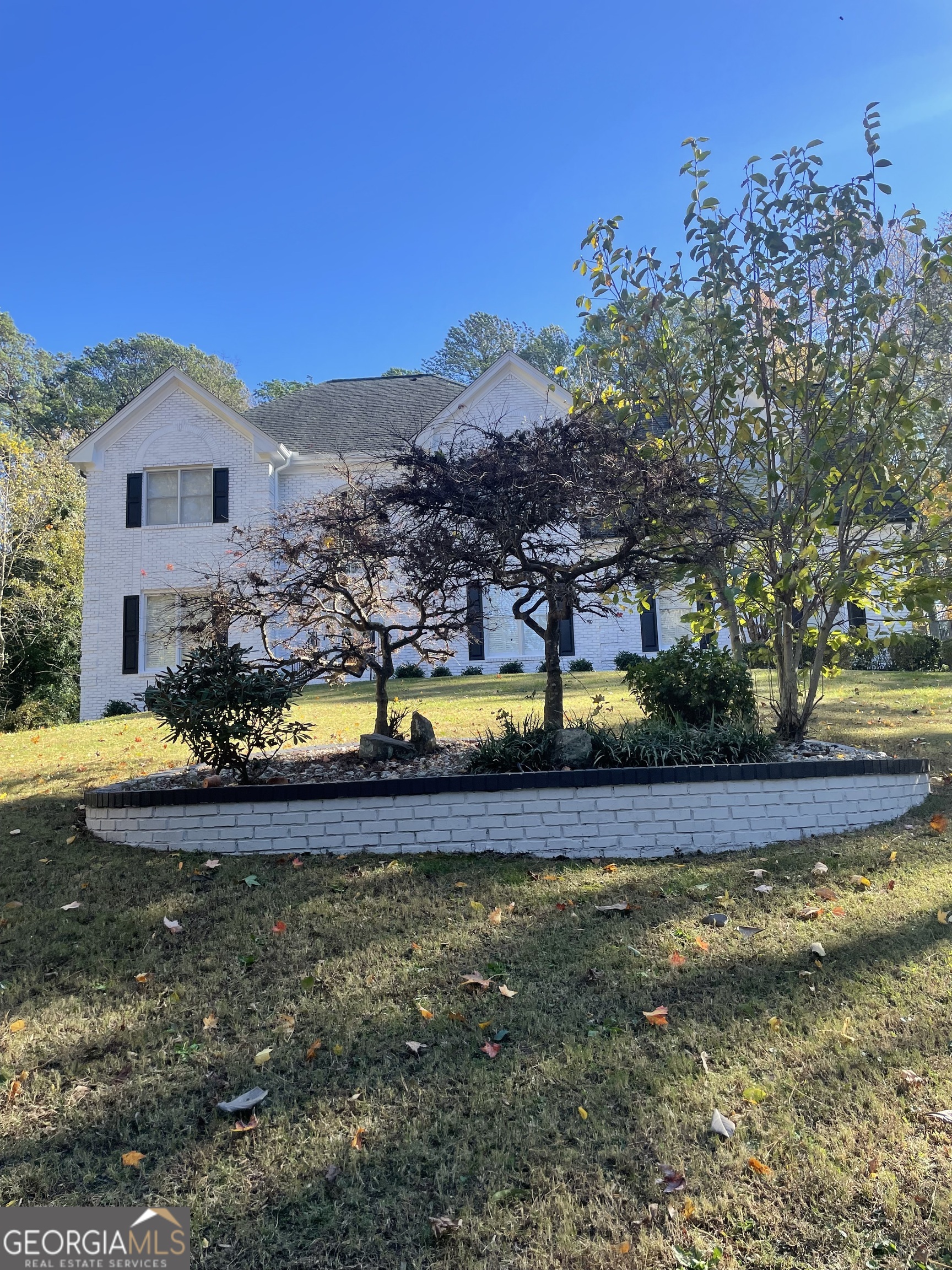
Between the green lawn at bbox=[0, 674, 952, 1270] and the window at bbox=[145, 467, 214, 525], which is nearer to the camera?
the green lawn at bbox=[0, 674, 952, 1270]

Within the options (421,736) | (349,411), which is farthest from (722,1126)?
(349,411)

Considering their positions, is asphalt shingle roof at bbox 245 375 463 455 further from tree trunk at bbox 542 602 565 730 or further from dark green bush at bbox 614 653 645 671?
tree trunk at bbox 542 602 565 730

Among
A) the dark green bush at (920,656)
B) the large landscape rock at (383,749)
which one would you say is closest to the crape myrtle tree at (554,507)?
the large landscape rock at (383,749)

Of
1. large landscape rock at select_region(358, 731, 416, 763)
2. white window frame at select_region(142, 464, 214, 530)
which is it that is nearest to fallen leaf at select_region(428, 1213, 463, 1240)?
large landscape rock at select_region(358, 731, 416, 763)

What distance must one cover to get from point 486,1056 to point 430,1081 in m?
0.27

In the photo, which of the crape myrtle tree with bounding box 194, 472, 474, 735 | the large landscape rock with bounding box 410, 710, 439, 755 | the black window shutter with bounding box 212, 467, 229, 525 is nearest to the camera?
the crape myrtle tree with bounding box 194, 472, 474, 735

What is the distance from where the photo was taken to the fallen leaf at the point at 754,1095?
2701 millimetres

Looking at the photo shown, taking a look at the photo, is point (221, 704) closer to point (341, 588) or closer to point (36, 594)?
point (341, 588)

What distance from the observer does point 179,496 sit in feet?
59.3

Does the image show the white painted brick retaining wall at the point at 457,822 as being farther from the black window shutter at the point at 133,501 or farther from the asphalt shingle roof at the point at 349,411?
the black window shutter at the point at 133,501

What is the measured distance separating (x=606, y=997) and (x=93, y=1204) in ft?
6.95

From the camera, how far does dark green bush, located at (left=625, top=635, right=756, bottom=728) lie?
24.0 ft

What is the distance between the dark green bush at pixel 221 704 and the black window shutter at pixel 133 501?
13.4 metres

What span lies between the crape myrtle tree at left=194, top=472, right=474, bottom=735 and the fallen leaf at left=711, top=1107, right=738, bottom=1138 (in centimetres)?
430
